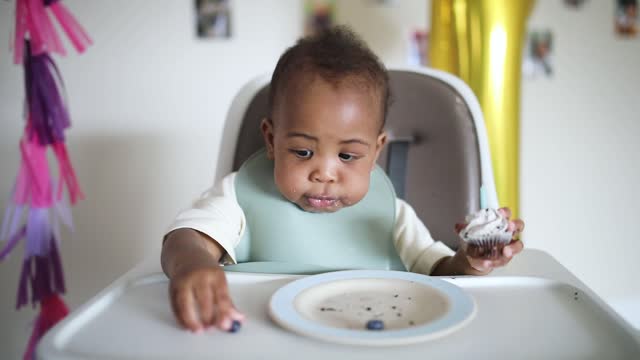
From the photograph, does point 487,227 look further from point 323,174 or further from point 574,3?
point 574,3

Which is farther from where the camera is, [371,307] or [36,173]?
[36,173]

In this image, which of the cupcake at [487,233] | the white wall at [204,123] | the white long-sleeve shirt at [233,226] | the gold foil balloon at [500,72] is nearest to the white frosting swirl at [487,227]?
the cupcake at [487,233]

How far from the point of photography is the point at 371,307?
52 cm

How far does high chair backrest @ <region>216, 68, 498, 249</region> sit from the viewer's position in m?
0.94

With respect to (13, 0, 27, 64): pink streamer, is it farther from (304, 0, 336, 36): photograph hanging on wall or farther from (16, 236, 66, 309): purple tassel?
(304, 0, 336, 36): photograph hanging on wall

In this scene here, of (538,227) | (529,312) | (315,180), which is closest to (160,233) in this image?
(315,180)

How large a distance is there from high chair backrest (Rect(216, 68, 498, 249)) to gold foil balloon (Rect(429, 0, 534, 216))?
228mm

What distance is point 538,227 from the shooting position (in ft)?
5.42

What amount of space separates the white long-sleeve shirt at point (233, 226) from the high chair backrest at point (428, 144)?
80 mm

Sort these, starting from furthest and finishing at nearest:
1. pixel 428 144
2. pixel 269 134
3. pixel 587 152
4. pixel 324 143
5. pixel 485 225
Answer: pixel 587 152 < pixel 428 144 < pixel 269 134 < pixel 324 143 < pixel 485 225

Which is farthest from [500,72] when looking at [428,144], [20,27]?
[20,27]

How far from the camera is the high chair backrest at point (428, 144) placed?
37.0 inches

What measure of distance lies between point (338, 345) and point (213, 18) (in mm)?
1227

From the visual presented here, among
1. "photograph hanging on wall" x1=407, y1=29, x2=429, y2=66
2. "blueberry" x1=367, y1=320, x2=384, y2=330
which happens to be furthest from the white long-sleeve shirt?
"photograph hanging on wall" x1=407, y1=29, x2=429, y2=66
